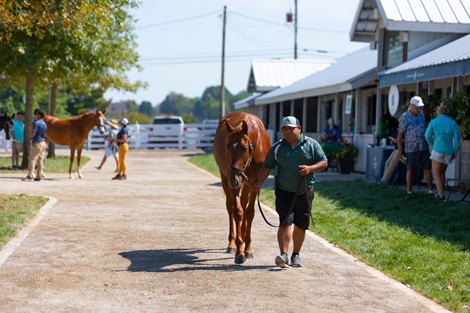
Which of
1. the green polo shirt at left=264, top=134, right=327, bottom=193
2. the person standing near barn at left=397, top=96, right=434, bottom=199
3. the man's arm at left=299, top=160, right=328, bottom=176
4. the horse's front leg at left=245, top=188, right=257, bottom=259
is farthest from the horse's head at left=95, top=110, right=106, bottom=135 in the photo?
the man's arm at left=299, top=160, right=328, bottom=176

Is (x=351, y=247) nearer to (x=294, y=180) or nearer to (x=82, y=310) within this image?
(x=294, y=180)

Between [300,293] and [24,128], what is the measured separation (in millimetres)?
20899

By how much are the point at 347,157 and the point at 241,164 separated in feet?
50.0

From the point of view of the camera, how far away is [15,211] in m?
12.8

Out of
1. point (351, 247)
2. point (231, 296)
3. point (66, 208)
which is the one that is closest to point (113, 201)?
point (66, 208)

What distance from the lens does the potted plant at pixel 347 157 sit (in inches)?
917

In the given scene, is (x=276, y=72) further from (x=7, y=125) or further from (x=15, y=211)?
(x=15, y=211)

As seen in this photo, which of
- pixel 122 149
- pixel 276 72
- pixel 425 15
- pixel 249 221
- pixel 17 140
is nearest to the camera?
pixel 249 221

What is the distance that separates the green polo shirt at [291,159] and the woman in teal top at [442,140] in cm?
601

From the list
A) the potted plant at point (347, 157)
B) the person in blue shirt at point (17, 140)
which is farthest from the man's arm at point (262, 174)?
the person in blue shirt at point (17, 140)

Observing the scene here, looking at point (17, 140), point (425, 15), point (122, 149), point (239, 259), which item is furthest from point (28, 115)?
point (239, 259)

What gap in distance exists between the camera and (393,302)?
23.4 ft

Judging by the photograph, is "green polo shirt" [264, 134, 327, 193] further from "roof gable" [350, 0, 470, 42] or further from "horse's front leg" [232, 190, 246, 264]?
"roof gable" [350, 0, 470, 42]

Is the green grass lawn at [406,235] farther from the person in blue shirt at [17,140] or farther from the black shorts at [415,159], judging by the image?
the person in blue shirt at [17,140]
